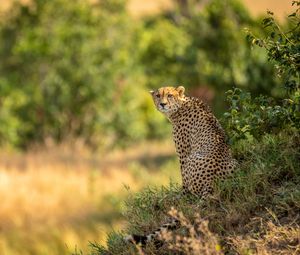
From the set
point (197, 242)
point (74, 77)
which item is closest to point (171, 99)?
point (197, 242)

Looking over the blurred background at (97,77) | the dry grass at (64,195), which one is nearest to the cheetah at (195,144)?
the dry grass at (64,195)

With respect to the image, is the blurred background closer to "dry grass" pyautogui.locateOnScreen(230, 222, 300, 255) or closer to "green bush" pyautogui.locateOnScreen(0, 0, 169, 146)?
"green bush" pyautogui.locateOnScreen(0, 0, 169, 146)

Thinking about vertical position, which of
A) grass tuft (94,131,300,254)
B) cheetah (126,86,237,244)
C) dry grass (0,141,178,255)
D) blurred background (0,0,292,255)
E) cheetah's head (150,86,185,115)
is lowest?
grass tuft (94,131,300,254)

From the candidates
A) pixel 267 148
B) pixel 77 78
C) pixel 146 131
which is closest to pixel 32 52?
pixel 77 78

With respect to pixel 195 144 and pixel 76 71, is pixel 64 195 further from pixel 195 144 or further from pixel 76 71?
pixel 195 144

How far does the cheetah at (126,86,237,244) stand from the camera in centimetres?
646

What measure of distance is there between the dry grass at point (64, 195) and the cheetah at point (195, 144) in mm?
6568

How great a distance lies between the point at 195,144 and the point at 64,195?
34.2 ft

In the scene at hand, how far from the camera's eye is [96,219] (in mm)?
15953

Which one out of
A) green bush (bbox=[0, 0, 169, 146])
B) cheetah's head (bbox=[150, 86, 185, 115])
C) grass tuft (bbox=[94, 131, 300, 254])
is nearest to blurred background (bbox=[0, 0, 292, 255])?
green bush (bbox=[0, 0, 169, 146])

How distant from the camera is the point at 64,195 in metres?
17.0

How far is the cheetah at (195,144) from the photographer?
6.46 meters

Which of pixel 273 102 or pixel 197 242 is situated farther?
pixel 273 102

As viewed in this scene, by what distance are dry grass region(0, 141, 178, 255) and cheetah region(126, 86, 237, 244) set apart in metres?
6.57
